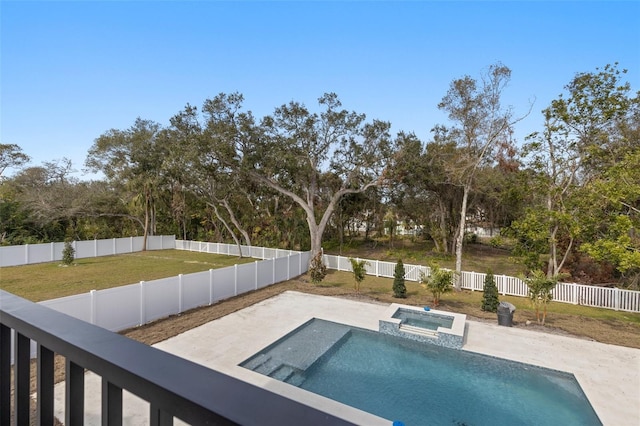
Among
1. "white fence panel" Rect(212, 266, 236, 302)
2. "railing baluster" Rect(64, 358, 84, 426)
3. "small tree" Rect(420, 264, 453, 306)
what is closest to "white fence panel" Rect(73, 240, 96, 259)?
"white fence panel" Rect(212, 266, 236, 302)

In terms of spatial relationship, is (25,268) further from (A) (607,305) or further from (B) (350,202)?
(A) (607,305)

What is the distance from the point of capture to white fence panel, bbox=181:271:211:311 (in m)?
9.41

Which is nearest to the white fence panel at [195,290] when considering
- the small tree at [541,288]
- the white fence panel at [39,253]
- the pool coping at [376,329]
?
the pool coping at [376,329]

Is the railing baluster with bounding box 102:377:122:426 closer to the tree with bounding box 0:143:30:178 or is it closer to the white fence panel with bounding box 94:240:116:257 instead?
the white fence panel with bounding box 94:240:116:257

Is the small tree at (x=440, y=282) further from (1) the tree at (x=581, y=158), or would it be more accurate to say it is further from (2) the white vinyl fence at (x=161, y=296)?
(2) the white vinyl fence at (x=161, y=296)

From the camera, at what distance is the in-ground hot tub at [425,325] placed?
7.66 meters

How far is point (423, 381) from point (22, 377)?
21.7 ft

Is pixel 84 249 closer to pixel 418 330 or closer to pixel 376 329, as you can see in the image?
pixel 376 329

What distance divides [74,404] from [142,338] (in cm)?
772

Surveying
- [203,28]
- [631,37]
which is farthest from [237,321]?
[631,37]

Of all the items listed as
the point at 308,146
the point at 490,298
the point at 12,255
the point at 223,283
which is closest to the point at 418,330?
the point at 490,298

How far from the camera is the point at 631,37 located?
9.21m

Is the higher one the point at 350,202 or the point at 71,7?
the point at 71,7

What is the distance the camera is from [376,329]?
A: 856 cm
